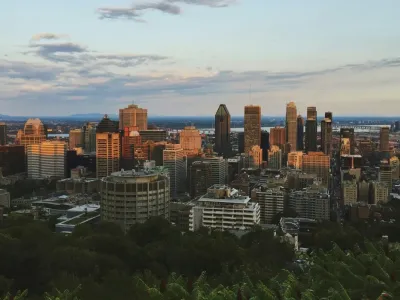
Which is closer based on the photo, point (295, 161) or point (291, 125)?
point (295, 161)

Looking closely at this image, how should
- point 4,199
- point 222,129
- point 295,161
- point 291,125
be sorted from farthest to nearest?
point 291,125 → point 222,129 → point 295,161 → point 4,199

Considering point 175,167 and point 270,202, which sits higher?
point 175,167

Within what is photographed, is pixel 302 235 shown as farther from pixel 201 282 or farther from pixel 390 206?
pixel 201 282

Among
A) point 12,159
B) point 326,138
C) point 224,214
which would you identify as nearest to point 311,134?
point 326,138

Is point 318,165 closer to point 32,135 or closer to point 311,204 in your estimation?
point 311,204

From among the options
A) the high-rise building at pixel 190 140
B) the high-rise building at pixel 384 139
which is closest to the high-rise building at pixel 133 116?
the high-rise building at pixel 190 140

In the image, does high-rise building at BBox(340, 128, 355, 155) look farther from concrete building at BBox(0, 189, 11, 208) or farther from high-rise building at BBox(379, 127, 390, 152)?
concrete building at BBox(0, 189, 11, 208)

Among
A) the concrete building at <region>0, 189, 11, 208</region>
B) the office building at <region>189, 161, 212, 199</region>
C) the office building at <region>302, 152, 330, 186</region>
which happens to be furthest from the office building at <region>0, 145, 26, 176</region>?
the office building at <region>302, 152, 330, 186</region>

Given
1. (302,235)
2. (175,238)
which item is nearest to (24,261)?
(175,238)
